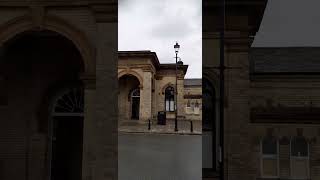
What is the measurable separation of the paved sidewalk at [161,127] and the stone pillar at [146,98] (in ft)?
0.37

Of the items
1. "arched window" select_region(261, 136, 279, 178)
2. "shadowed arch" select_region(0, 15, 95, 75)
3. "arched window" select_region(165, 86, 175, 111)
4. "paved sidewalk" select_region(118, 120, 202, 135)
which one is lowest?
"arched window" select_region(261, 136, 279, 178)

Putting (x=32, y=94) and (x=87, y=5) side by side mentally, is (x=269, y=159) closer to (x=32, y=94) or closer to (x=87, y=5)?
(x=32, y=94)

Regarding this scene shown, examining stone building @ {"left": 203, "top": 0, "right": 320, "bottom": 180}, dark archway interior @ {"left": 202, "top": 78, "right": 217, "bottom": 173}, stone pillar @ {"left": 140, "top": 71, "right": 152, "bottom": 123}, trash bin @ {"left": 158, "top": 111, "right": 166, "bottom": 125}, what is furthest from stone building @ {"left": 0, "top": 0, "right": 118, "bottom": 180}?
stone building @ {"left": 203, "top": 0, "right": 320, "bottom": 180}

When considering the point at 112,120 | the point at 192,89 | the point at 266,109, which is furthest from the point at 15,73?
the point at 266,109

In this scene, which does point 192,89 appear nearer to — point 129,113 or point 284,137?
point 129,113

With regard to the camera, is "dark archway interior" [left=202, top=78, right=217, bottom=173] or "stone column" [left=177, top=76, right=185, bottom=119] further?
"dark archway interior" [left=202, top=78, right=217, bottom=173]

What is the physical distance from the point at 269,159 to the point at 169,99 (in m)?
4.32

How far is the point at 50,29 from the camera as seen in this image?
5691 millimetres

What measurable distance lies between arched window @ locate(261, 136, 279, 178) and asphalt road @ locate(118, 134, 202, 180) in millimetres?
3666

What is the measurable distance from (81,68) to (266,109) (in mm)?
3923

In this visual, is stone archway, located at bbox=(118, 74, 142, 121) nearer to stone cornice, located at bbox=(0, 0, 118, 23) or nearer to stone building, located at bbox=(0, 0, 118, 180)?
stone building, located at bbox=(0, 0, 118, 180)

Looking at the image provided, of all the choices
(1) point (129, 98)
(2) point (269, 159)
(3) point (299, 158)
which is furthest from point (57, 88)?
(3) point (299, 158)

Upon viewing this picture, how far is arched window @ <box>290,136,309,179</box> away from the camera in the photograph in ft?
27.8

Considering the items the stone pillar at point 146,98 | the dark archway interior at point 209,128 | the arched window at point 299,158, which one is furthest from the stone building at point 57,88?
the arched window at point 299,158
